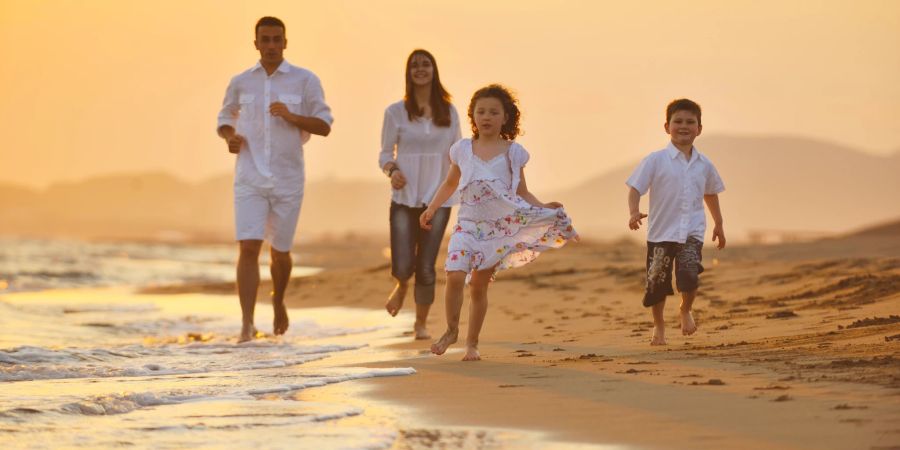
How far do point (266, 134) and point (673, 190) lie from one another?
3.16m

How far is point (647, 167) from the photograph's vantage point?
750cm

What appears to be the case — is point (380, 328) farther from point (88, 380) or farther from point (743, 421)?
point (743, 421)

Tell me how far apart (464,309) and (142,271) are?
15.3 m

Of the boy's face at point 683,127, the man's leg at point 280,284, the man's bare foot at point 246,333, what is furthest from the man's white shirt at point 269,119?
the boy's face at point 683,127

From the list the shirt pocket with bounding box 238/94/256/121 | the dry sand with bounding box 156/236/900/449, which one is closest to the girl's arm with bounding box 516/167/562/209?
the dry sand with bounding box 156/236/900/449

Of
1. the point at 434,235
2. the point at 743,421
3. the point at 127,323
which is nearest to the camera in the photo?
the point at 743,421

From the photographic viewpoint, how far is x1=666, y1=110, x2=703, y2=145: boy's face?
24.6ft

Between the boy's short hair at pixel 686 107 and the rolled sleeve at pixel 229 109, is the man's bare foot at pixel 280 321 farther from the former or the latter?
the boy's short hair at pixel 686 107

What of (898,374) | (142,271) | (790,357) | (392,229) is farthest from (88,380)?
(142,271)

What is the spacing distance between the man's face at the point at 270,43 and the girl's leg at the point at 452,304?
291 cm

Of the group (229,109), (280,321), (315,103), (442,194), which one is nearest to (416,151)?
(315,103)

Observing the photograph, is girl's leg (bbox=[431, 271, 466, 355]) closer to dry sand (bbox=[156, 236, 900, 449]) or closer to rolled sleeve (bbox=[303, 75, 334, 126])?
dry sand (bbox=[156, 236, 900, 449])

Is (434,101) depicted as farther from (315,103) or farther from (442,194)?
(442,194)

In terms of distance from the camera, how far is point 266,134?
922 centimetres
